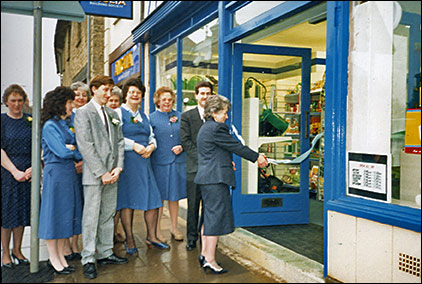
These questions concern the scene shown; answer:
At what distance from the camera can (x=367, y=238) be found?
2.96 metres

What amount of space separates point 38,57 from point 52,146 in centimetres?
80

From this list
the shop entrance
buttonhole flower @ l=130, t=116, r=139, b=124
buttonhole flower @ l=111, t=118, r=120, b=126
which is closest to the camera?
buttonhole flower @ l=111, t=118, r=120, b=126

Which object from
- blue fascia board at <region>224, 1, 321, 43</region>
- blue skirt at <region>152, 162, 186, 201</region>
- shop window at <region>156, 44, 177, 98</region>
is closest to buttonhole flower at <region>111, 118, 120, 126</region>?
blue skirt at <region>152, 162, 186, 201</region>

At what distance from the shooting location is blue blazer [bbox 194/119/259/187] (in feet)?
11.9

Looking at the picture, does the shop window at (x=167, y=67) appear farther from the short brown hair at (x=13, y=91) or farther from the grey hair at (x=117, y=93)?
the short brown hair at (x=13, y=91)

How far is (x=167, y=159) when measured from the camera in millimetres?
4895

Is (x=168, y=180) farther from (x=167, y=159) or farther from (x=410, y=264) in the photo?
(x=410, y=264)

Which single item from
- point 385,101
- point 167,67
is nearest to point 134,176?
point 385,101

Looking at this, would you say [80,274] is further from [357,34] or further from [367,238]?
[357,34]

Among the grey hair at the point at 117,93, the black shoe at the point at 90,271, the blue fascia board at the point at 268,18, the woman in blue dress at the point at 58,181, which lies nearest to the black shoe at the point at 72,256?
the woman in blue dress at the point at 58,181

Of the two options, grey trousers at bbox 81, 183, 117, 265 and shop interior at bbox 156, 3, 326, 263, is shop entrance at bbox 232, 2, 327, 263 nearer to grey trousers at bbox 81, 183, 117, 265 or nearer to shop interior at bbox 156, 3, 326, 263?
shop interior at bbox 156, 3, 326, 263

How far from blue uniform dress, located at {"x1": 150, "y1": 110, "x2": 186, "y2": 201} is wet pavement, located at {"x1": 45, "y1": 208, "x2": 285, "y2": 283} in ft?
2.18

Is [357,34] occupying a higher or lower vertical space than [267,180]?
higher

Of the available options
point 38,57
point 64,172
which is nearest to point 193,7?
point 38,57
